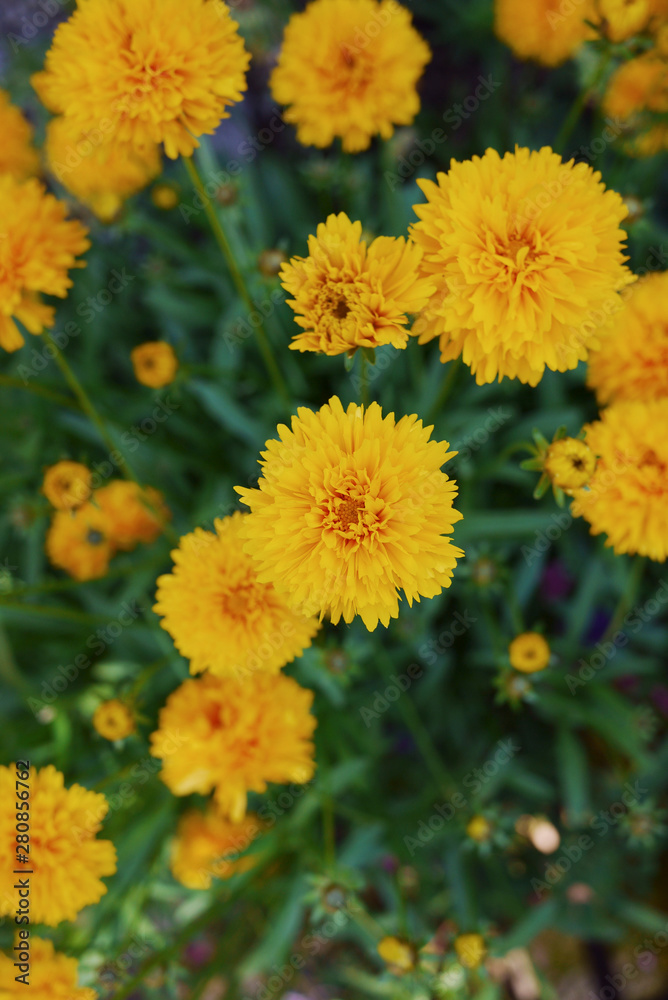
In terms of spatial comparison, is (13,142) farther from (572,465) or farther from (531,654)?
(531,654)

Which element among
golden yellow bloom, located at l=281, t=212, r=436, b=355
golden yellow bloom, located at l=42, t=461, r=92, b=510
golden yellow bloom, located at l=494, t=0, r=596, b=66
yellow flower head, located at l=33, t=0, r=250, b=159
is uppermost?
golden yellow bloom, located at l=494, t=0, r=596, b=66

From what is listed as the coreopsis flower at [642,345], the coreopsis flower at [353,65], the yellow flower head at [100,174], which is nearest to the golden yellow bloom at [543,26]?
the coreopsis flower at [353,65]

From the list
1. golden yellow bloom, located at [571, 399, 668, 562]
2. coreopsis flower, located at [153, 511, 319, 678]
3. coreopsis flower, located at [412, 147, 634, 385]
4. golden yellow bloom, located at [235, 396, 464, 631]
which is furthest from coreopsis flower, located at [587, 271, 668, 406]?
coreopsis flower, located at [153, 511, 319, 678]

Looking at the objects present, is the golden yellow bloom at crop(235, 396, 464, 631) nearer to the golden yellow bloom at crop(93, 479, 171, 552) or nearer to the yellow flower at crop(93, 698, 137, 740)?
the yellow flower at crop(93, 698, 137, 740)

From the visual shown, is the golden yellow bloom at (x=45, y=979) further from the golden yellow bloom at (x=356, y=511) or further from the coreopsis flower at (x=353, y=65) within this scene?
the coreopsis flower at (x=353, y=65)

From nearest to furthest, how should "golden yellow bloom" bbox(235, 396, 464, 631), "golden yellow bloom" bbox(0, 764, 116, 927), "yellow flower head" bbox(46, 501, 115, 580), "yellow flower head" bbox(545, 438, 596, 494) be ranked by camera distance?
"golden yellow bloom" bbox(235, 396, 464, 631)
"yellow flower head" bbox(545, 438, 596, 494)
"golden yellow bloom" bbox(0, 764, 116, 927)
"yellow flower head" bbox(46, 501, 115, 580)
